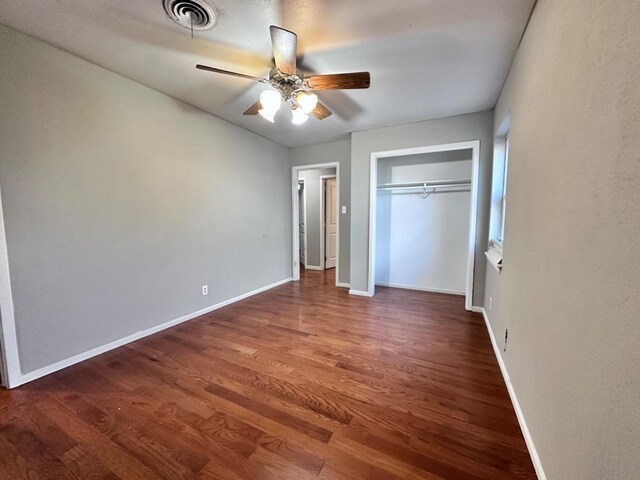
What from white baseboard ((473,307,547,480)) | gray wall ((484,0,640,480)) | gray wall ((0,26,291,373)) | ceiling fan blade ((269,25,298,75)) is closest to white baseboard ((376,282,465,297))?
white baseboard ((473,307,547,480))

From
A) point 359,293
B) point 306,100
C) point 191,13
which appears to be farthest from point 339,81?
point 359,293

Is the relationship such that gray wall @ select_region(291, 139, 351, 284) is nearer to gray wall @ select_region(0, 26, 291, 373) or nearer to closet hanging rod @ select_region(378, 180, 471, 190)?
closet hanging rod @ select_region(378, 180, 471, 190)

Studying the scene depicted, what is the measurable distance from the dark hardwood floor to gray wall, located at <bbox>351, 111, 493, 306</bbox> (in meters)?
1.26

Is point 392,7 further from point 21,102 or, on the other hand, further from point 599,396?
point 21,102

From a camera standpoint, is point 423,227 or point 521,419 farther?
point 423,227

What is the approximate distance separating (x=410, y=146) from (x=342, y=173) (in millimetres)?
1170

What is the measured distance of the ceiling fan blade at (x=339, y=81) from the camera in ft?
5.84

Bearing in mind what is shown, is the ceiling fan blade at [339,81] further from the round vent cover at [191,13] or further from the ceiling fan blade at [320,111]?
the round vent cover at [191,13]

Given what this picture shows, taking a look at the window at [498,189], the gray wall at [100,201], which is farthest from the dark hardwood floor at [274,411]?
the window at [498,189]

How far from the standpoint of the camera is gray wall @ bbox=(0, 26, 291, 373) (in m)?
1.77

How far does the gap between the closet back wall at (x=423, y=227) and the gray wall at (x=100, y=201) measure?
2.41 meters

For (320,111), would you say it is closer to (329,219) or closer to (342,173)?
(342,173)

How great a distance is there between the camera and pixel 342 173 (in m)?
4.20

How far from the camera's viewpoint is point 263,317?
119 inches
